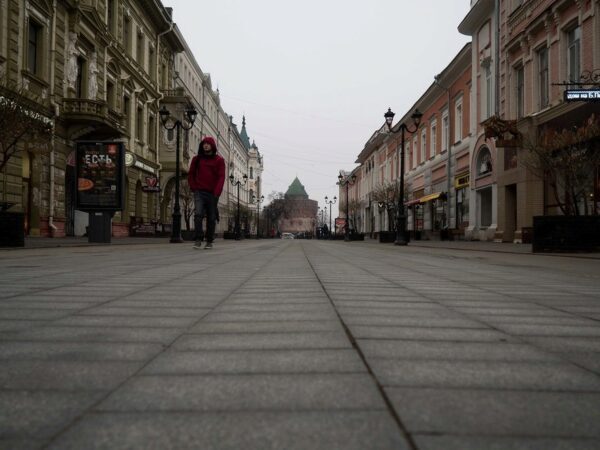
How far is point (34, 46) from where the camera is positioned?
20.0 m

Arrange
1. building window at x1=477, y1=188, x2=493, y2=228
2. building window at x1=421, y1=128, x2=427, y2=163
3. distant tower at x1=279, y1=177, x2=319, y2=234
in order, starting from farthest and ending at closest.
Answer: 1. distant tower at x1=279, y1=177, x2=319, y2=234
2. building window at x1=421, y1=128, x2=427, y2=163
3. building window at x1=477, y1=188, x2=493, y2=228

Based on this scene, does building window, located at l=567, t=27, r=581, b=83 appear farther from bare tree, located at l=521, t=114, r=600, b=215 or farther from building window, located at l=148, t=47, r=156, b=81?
building window, located at l=148, t=47, r=156, b=81

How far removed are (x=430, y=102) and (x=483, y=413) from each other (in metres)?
39.5

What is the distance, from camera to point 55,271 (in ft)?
17.8

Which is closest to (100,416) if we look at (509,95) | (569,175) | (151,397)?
(151,397)

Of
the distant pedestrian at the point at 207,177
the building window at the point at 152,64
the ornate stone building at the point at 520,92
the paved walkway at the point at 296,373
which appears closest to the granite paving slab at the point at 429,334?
the paved walkway at the point at 296,373

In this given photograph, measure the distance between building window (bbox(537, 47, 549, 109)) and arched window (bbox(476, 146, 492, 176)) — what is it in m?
5.48

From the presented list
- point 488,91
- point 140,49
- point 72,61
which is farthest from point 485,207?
point 140,49

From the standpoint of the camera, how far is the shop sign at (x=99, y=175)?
15.2 m

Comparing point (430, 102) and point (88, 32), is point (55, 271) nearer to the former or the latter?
point (88, 32)

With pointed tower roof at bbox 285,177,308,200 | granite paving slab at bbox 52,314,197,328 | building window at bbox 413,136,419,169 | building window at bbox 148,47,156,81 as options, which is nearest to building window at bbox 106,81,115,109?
building window at bbox 148,47,156,81

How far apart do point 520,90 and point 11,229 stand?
64.6 feet

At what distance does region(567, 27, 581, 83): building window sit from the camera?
1767 centimetres

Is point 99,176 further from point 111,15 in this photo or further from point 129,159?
point 111,15
